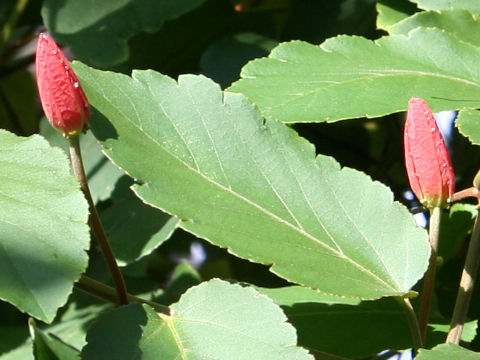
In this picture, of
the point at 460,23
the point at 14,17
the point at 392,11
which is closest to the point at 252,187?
the point at 460,23

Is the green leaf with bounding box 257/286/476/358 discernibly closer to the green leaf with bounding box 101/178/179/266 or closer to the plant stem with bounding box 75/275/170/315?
the plant stem with bounding box 75/275/170/315

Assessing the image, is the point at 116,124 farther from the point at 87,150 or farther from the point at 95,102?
the point at 87,150

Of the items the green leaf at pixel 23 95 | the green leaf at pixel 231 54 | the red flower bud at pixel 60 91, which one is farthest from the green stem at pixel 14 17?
the red flower bud at pixel 60 91

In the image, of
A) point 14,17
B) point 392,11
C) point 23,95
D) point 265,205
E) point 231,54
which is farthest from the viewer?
point 23,95

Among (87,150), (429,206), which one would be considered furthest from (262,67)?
(87,150)

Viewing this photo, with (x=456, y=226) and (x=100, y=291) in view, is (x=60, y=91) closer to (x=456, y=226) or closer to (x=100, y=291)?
(x=100, y=291)

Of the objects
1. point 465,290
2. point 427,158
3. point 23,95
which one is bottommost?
point 23,95
